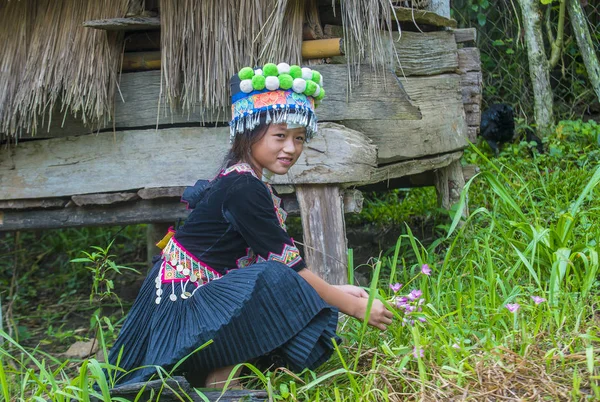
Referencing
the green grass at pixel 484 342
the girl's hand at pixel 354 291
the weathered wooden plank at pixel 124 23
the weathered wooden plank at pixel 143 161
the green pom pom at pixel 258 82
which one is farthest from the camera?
the weathered wooden plank at pixel 143 161

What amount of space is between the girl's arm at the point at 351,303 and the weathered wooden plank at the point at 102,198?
1445 mm

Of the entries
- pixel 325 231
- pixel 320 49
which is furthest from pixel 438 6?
pixel 325 231

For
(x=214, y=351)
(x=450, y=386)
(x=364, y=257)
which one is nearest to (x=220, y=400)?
(x=214, y=351)

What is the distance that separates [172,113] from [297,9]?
819mm

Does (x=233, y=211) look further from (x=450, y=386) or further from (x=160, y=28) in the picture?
(x=160, y=28)

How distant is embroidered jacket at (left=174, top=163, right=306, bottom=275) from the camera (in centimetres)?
283

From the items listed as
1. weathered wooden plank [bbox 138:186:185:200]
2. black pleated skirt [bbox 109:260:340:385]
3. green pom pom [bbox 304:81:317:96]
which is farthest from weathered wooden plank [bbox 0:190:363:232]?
black pleated skirt [bbox 109:260:340:385]

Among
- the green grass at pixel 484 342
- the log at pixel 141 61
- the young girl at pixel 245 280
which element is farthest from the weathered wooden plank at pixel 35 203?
the young girl at pixel 245 280

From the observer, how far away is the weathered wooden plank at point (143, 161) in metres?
3.71

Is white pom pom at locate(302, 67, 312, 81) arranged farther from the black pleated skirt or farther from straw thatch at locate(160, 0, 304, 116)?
the black pleated skirt

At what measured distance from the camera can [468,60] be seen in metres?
4.66

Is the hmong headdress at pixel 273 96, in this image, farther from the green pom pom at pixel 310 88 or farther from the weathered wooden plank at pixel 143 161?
the weathered wooden plank at pixel 143 161

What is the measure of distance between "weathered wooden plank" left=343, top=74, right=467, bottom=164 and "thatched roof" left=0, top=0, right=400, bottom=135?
331 millimetres

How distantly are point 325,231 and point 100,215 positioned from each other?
124cm
